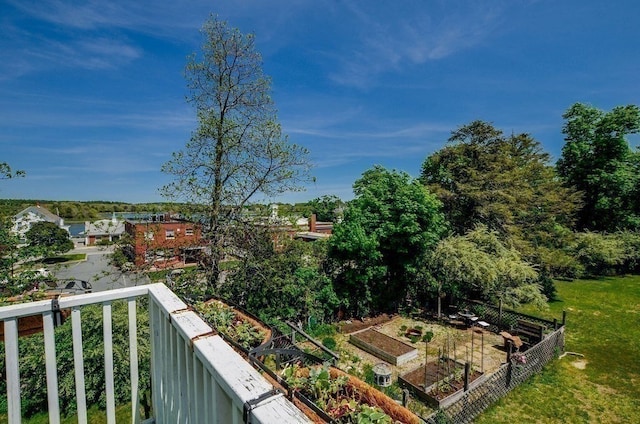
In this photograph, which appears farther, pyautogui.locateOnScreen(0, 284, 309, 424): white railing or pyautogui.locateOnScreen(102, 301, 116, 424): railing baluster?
pyautogui.locateOnScreen(102, 301, 116, 424): railing baluster

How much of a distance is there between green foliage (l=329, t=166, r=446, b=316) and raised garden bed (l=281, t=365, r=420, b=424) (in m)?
7.61

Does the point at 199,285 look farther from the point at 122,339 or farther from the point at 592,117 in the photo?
the point at 592,117

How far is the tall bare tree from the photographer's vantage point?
7.02 meters

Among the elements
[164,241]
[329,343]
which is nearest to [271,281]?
[164,241]

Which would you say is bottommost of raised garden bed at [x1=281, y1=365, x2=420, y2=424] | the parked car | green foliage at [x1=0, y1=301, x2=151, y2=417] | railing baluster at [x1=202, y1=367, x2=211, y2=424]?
green foliage at [x1=0, y1=301, x2=151, y2=417]

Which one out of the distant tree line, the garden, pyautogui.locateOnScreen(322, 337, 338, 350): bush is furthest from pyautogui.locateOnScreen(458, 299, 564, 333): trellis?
pyautogui.locateOnScreen(322, 337, 338, 350): bush

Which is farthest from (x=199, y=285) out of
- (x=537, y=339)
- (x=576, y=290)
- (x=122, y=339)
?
(x=576, y=290)

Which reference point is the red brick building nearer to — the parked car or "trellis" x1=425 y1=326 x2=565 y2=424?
the parked car

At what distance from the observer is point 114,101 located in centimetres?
858

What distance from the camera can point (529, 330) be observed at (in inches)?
383

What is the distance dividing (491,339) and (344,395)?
9.71 m

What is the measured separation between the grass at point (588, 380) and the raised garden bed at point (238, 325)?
5304 millimetres

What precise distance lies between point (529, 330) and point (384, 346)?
4.90m

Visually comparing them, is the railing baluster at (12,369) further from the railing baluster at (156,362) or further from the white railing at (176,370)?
the railing baluster at (156,362)
